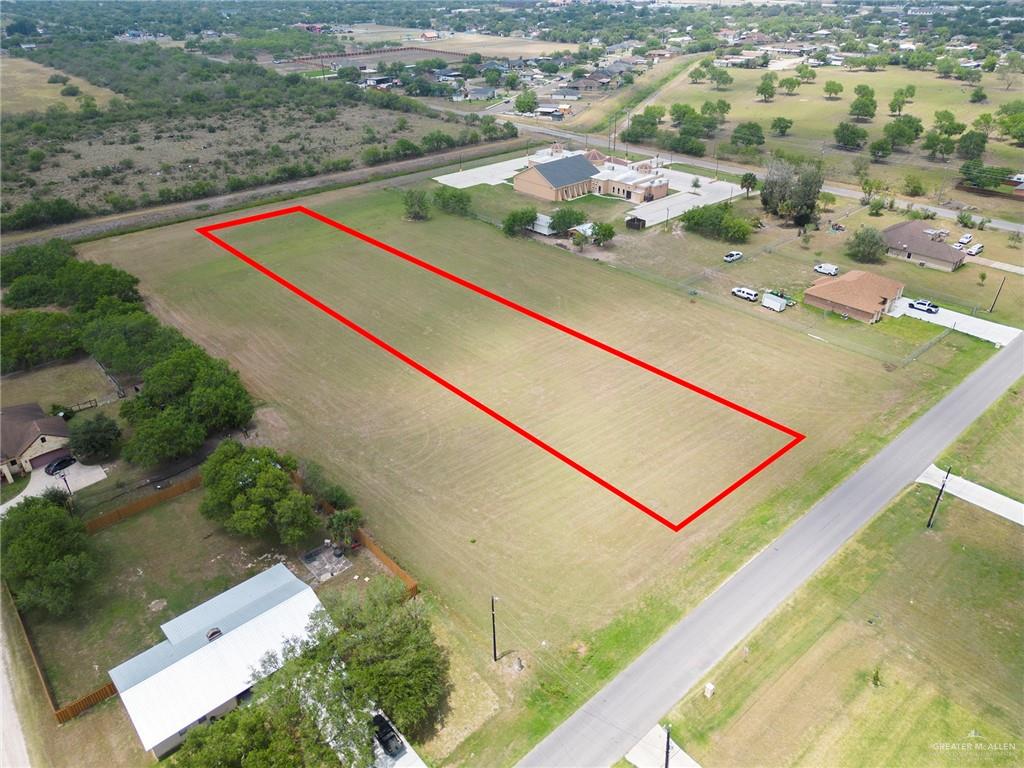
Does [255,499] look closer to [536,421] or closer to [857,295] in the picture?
[536,421]

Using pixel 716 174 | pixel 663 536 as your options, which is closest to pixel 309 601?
pixel 663 536

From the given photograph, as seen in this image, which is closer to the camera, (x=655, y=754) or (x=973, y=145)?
(x=655, y=754)

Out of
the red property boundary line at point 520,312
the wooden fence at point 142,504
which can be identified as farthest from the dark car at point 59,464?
the red property boundary line at point 520,312

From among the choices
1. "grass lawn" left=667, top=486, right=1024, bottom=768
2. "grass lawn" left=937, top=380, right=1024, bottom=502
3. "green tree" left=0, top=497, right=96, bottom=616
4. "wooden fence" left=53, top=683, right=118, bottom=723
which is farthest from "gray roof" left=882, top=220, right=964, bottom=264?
"wooden fence" left=53, top=683, right=118, bottom=723

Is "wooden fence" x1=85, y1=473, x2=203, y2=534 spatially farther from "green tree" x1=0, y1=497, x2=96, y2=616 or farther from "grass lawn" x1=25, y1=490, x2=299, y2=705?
"green tree" x1=0, y1=497, x2=96, y2=616

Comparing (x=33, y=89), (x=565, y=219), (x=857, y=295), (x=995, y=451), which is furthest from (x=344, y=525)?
(x=33, y=89)

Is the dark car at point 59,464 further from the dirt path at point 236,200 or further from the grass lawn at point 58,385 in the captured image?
the dirt path at point 236,200

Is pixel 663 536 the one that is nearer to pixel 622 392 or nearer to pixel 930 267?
pixel 622 392
